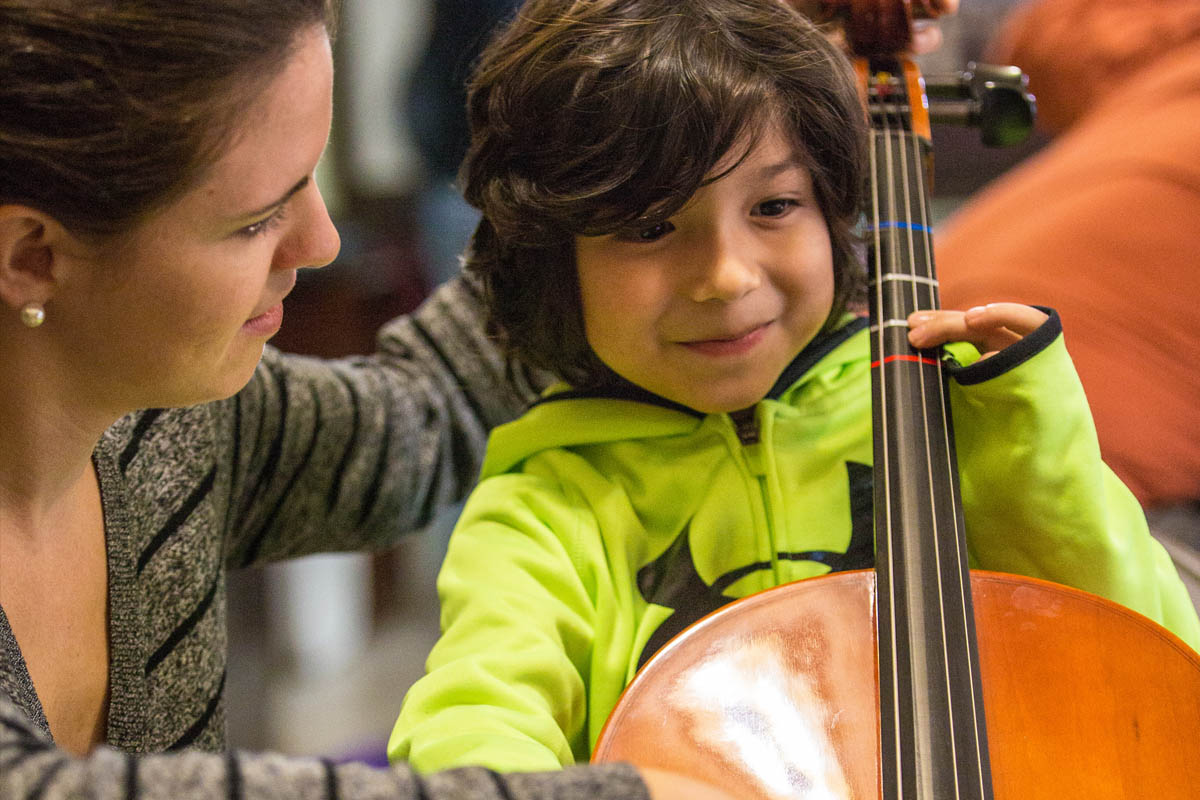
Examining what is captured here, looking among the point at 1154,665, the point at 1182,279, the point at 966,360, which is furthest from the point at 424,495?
the point at 1182,279

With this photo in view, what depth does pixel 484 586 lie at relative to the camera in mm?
683

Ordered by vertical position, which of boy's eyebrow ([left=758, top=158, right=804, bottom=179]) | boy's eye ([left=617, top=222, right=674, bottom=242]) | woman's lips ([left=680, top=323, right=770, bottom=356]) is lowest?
woman's lips ([left=680, top=323, right=770, bottom=356])

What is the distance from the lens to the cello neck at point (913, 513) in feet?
1.75

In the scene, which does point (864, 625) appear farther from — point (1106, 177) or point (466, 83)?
point (1106, 177)

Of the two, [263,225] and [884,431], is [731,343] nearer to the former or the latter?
[884,431]

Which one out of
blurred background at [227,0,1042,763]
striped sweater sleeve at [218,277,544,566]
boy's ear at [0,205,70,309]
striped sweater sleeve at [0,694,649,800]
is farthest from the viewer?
blurred background at [227,0,1042,763]

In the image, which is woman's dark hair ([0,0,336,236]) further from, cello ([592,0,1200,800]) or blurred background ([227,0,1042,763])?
blurred background ([227,0,1042,763])

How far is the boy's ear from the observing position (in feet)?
1.72

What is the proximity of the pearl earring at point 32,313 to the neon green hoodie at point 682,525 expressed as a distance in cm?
28

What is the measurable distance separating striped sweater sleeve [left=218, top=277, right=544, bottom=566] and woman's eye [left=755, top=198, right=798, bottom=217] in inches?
11.4

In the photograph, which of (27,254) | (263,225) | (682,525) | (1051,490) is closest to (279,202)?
(263,225)

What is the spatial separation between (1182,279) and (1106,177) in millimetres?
146

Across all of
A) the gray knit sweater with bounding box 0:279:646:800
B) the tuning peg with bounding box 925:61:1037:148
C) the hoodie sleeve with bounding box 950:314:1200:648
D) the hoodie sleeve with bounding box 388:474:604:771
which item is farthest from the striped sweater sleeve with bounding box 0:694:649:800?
the tuning peg with bounding box 925:61:1037:148

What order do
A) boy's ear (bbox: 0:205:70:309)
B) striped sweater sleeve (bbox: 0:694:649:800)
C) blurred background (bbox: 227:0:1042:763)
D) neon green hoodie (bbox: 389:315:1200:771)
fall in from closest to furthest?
1. striped sweater sleeve (bbox: 0:694:649:800)
2. boy's ear (bbox: 0:205:70:309)
3. neon green hoodie (bbox: 389:315:1200:771)
4. blurred background (bbox: 227:0:1042:763)
